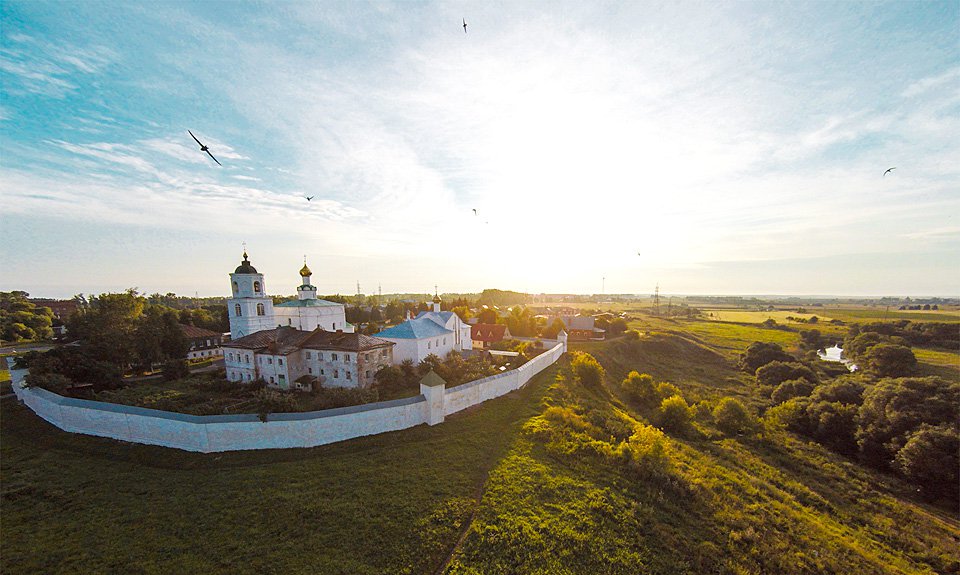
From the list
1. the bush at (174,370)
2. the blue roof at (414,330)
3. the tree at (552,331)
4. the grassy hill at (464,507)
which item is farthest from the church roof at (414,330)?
the tree at (552,331)

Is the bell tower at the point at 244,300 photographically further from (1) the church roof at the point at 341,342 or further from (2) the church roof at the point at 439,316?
(2) the church roof at the point at 439,316

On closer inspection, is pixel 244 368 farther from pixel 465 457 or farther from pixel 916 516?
pixel 916 516

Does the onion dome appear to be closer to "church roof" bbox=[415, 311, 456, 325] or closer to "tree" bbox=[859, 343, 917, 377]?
"church roof" bbox=[415, 311, 456, 325]

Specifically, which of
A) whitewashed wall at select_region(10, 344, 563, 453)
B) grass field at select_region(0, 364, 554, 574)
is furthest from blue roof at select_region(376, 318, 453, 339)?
grass field at select_region(0, 364, 554, 574)

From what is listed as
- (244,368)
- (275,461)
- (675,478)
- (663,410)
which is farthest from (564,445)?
(244,368)

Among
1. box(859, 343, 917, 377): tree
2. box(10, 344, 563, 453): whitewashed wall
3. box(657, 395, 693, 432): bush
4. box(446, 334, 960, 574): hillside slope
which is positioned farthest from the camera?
box(859, 343, 917, 377): tree

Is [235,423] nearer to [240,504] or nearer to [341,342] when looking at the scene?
[240,504]

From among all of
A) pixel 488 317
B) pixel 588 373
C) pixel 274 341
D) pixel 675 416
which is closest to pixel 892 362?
pixel 675 416
